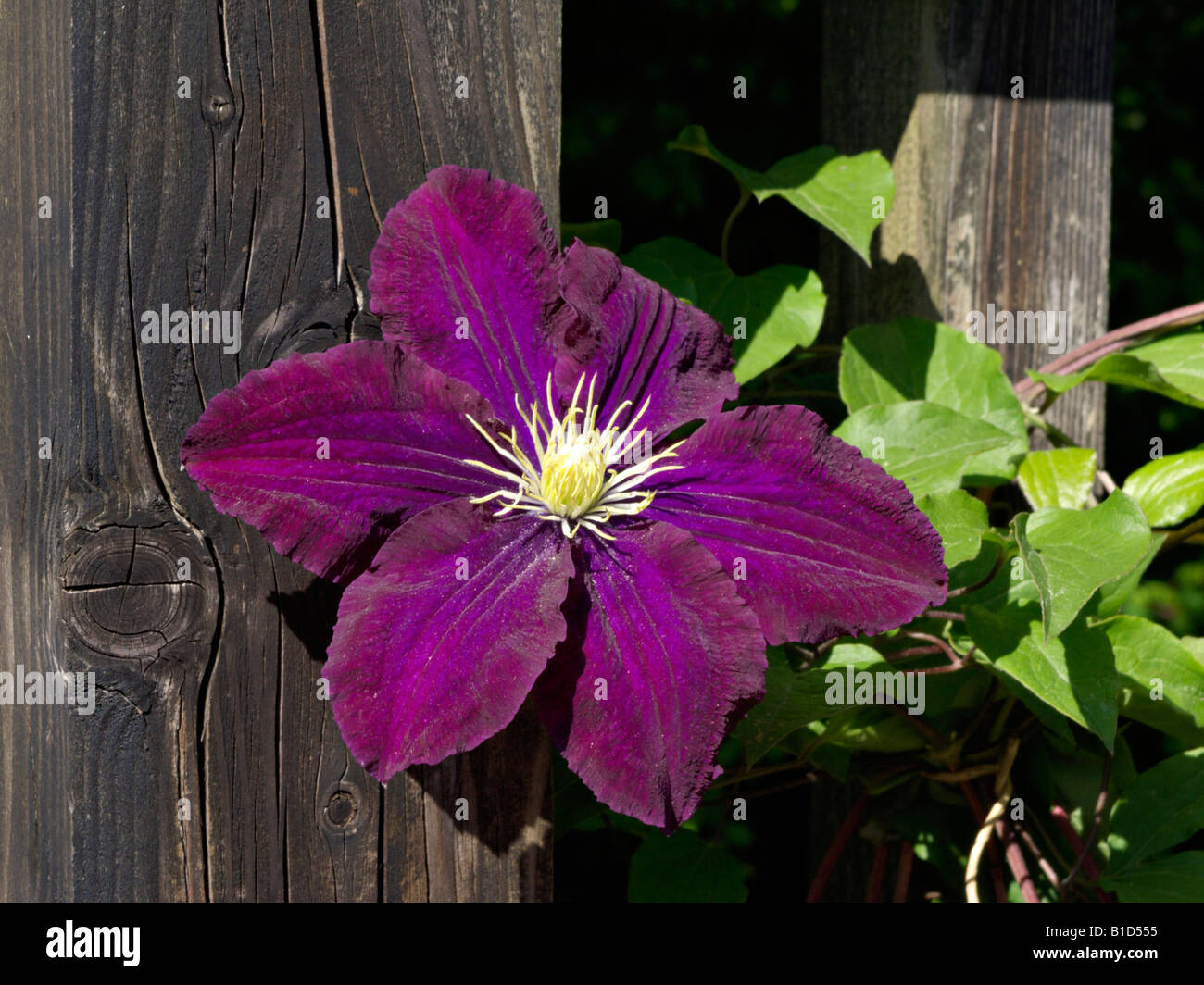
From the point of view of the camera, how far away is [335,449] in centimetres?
94

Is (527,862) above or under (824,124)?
under

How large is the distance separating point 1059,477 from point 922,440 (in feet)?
0.99

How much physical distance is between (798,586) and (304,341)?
1.64ft

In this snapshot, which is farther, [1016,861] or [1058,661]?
[1016,861]

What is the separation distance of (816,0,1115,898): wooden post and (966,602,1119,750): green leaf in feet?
2.02

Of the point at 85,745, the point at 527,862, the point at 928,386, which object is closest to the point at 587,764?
the point at 527,862

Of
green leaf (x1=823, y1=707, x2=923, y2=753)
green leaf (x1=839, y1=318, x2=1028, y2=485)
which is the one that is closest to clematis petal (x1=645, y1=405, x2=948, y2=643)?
green leaf (x1=823, y1=707, x2=923, y2=753)

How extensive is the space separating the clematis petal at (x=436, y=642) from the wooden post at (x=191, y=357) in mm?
119

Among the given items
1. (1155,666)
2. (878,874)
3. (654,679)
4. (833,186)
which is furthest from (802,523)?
(878,874)

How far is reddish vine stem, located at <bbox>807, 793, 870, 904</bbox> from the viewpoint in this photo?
1.51m

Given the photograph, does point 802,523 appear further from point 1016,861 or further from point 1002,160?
point 1002,160

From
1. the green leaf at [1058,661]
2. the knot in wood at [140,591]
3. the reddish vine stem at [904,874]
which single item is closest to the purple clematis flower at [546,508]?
the knot in wood at [140,591]

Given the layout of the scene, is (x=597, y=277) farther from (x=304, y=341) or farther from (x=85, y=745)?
(x=85, y=745)
